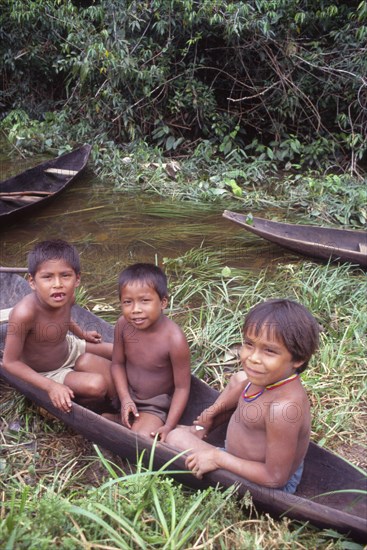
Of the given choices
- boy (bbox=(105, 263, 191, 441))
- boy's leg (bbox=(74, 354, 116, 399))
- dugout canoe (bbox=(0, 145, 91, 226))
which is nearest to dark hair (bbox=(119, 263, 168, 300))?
boy (bbox=(105, 263, 191, 441))

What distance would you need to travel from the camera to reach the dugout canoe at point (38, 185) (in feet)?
17.5

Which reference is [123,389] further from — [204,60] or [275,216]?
[204,60]

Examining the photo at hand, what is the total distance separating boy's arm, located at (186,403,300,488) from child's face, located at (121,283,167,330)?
2.07 ft

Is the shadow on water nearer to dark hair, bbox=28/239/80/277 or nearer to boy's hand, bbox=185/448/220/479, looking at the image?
dark hair, bbox=28/239/80/277

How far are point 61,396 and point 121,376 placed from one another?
33 cm

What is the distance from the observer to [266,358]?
1.94m

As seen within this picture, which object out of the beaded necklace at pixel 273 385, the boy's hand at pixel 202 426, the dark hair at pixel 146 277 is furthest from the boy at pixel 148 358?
the beaded necklace at pixel 273 385

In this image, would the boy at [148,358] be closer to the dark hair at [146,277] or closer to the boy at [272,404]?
the dark hair at [146,277]

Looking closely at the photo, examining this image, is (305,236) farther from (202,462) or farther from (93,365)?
(202,462)

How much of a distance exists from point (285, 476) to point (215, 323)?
1494mm

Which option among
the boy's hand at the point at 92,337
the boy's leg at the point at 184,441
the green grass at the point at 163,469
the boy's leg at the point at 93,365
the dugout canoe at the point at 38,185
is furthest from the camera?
the dugout canoe at the point at 38,185

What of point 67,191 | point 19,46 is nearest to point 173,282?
point 67,191

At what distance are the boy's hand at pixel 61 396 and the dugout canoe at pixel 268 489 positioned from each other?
39mm

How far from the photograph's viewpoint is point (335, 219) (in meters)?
5.50
